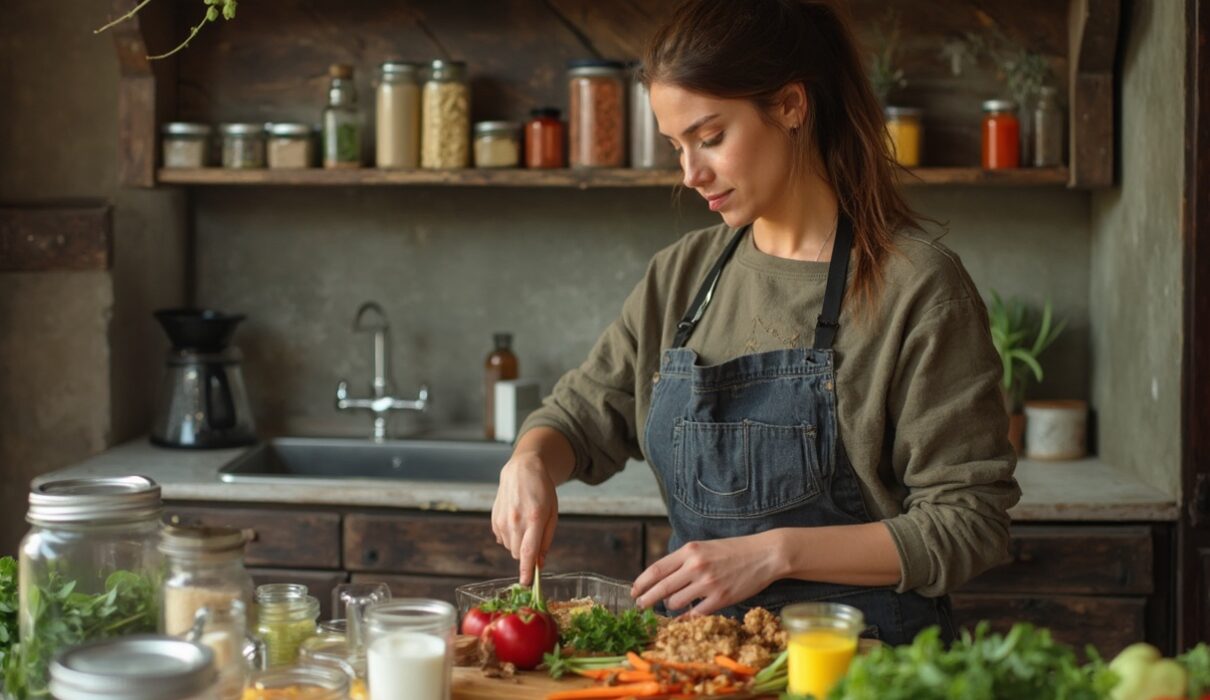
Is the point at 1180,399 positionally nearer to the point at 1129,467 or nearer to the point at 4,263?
the point at 1129,467

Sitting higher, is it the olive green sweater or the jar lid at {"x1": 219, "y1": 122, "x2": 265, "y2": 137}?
the jar lid at {"x1": 219, "y1": 122, "x2": 265, "y2": 137}

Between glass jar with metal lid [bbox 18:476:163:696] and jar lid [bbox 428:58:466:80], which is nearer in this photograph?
glass jar with metal lid [bbox 18:476:163:696]

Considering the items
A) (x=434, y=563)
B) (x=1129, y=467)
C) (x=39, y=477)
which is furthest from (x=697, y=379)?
(x=39, y=477)

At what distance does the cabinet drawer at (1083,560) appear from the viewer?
3062 millimetres

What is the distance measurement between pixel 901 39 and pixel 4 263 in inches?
94.2

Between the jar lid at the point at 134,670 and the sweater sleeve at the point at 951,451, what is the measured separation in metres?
0.99

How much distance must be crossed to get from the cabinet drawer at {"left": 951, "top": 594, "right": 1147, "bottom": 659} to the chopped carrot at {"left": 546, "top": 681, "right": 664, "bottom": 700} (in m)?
1.62

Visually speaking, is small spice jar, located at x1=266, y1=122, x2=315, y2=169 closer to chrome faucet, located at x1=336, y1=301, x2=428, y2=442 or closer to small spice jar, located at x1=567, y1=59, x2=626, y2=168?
chrome faucet, located at x1=336, y1=301, x2=428, y2=442

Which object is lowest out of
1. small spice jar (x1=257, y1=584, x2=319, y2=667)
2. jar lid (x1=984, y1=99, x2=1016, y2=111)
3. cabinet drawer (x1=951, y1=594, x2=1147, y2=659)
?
cabinet drawer (x1=951, y1=594, x2=1147, y2=659)

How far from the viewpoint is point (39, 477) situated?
3.63m

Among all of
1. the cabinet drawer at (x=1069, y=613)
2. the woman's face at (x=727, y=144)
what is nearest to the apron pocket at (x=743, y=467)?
the woman's face at (x=727, y=144)

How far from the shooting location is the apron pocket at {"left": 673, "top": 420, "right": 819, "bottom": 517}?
210 centimetres

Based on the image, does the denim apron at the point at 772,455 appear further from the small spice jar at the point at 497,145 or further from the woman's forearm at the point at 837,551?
the small spice jar at the point at 497,145

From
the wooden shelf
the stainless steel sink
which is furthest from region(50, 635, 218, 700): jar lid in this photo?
the stainless steel sink
